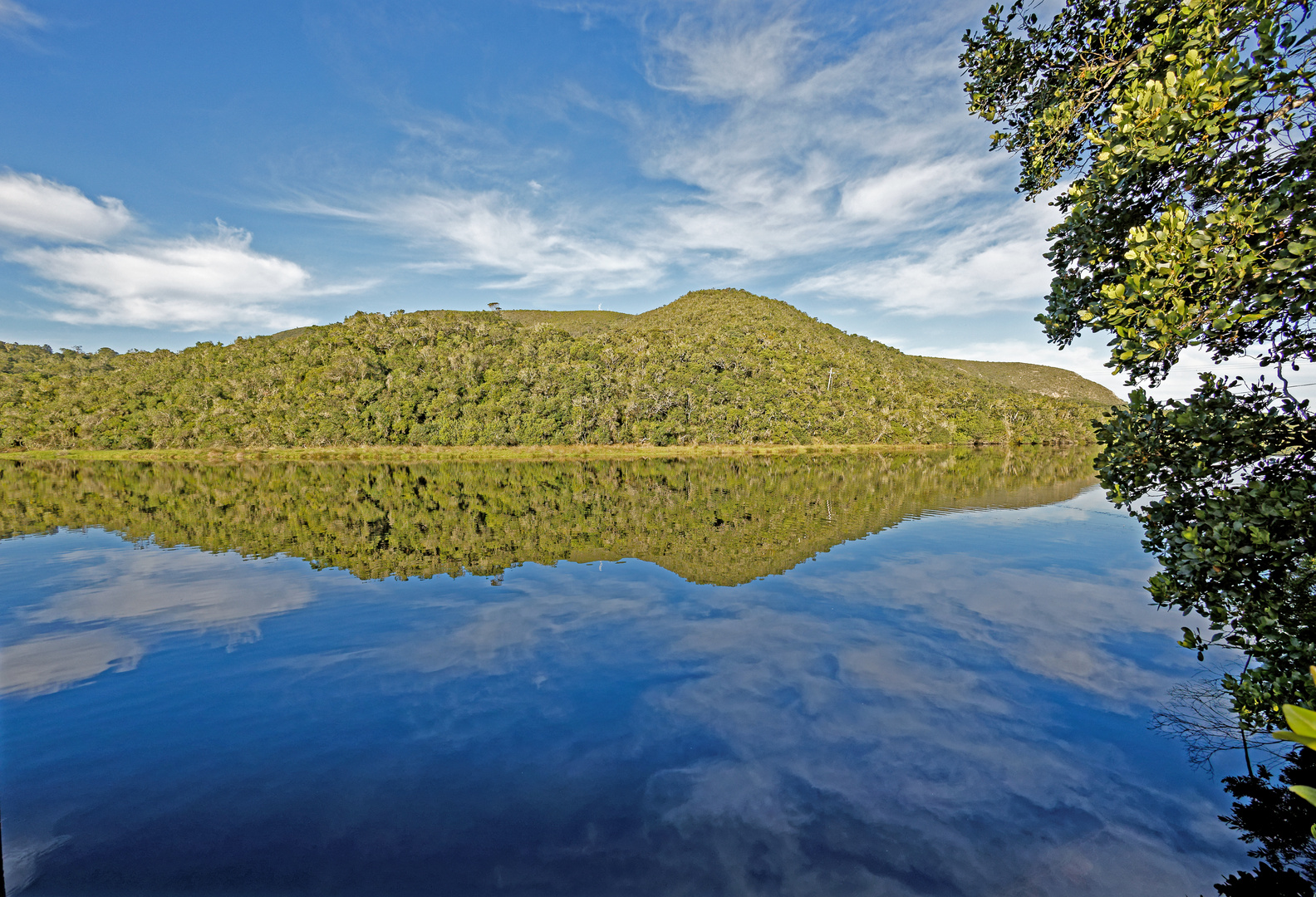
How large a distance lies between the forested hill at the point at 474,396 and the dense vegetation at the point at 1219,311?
11047cm

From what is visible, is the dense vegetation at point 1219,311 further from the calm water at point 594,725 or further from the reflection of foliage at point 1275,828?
the calm water at point 594,725

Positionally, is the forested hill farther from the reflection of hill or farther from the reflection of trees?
the reflection of trees

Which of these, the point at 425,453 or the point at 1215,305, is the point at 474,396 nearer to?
the point at 425,453

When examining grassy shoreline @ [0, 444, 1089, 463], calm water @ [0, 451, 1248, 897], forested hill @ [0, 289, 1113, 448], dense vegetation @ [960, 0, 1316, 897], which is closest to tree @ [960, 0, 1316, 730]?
dense vegetation @ [960, 0, 1316, 897]

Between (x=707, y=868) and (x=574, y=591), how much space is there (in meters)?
12.6

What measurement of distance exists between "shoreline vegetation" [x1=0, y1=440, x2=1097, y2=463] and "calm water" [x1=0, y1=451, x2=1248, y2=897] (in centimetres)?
7339

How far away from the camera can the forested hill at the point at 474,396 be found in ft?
383

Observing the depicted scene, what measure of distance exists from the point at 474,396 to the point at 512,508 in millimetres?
92647

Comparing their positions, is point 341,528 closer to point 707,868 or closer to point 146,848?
point 146,848

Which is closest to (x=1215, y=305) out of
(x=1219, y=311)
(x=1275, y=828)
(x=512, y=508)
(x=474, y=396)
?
(x=1219, y=311)

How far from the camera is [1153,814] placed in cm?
821

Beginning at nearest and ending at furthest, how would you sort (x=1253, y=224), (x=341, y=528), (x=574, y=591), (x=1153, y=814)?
1. (x=1253, y=224)
2. (x=1153, y=814)
3. (x=574, y=591)
4. (x=341, y=528)

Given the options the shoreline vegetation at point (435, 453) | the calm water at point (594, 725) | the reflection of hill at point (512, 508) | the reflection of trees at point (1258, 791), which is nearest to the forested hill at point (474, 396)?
the shoreline vegetation at point (435, 453)

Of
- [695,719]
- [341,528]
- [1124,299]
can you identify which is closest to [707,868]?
[695,719]
